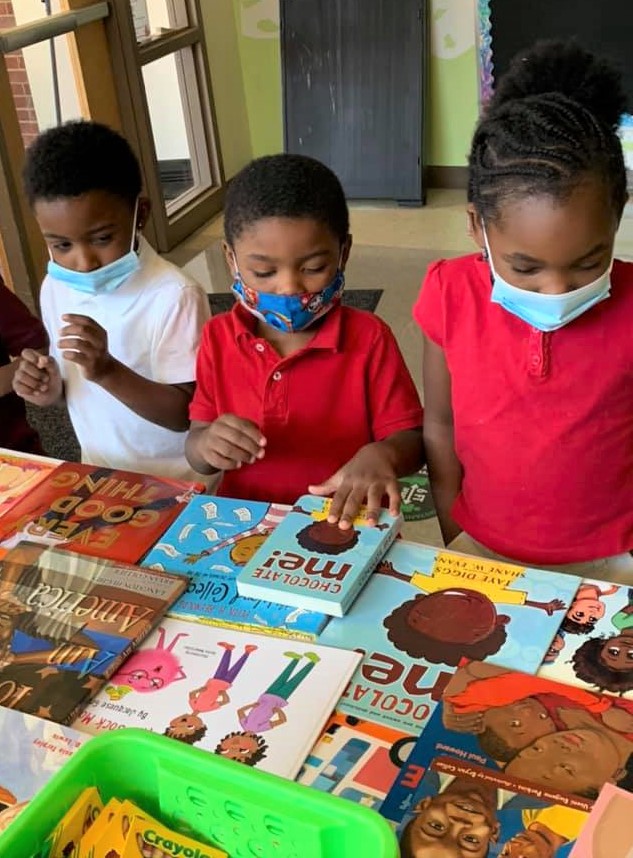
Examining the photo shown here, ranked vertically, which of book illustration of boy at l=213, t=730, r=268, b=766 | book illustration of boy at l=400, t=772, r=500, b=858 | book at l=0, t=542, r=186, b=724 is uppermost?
book illustration of boy at l=400, t=772, r=500, b=858

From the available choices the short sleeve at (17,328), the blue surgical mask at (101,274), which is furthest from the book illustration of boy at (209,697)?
the short sleeve at (17,328)

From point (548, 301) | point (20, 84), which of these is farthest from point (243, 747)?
point (20, 84)

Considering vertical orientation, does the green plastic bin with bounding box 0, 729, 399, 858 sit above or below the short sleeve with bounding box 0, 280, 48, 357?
above

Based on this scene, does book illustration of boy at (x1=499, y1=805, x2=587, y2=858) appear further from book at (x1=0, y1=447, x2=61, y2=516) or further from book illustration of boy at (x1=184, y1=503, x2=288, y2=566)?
book at (x1=0, y1=447, x2=61, y2=516)

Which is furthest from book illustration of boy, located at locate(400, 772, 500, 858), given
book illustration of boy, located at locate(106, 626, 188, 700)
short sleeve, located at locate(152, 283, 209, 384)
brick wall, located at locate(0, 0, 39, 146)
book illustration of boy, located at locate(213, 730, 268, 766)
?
brick wall, located at locate(0, 0, 39, 146)

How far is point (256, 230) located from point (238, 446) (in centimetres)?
28

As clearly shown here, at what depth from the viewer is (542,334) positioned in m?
1.06

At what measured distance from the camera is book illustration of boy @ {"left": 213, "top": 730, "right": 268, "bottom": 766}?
2.36 feet

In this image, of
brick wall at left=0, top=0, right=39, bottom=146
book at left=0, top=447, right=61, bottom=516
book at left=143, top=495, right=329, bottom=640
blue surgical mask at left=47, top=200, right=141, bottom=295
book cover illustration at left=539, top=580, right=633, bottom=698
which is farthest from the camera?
brick wall at left=0, top=0, right=39, bottom=146

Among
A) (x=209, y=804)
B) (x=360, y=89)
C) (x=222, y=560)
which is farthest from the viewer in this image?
(x=360, y=89)

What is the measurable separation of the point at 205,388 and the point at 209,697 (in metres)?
0.56

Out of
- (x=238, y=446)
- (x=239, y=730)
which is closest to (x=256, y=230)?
(x=238, y=446)

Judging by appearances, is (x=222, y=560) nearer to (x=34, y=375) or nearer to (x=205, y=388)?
(x=205, y=388)

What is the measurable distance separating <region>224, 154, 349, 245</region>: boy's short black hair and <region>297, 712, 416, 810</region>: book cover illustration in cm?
63
